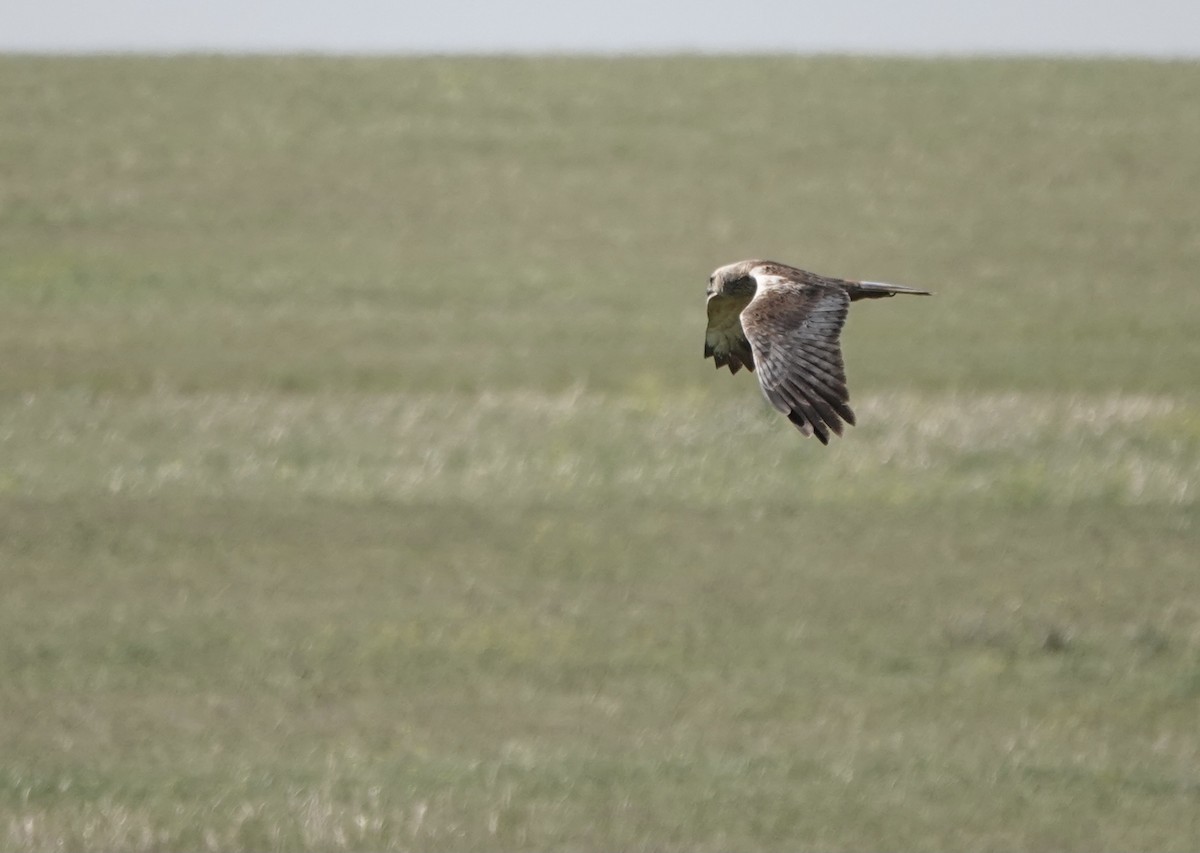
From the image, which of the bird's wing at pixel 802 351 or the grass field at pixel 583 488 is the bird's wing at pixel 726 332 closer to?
the bird's wing at pixel 802 351

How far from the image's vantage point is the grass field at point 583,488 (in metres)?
9.16

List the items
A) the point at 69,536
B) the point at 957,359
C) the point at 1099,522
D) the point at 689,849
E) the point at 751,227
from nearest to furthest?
the point at 689,849 → the point at 69,536 → the point at 1099,522 → the point at 957,359 → the point at 751,227

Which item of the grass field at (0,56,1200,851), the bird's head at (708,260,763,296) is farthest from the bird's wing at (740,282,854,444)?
the grass field at (0,56,1200,851)

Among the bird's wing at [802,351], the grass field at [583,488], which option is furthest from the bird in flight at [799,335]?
the grass field at [583,488]

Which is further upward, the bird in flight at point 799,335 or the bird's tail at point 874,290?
the bird's tail at point 874,290

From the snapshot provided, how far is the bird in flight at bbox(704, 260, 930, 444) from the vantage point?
4.46m

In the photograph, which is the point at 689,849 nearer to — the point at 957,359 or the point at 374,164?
the point at 957,359

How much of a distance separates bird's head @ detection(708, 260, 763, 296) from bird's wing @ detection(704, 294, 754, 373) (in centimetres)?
5

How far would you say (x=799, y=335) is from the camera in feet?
15.6

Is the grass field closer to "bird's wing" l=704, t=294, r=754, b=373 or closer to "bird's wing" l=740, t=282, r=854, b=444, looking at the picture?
"bird's wing" l=704, t=294, r=754, b=373

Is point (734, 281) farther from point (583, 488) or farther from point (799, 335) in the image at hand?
point (583, 488)

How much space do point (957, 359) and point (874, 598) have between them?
389 inches

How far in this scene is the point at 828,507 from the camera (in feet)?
48.7

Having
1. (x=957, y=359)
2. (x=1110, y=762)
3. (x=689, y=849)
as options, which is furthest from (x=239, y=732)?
(x=957, y=359)
